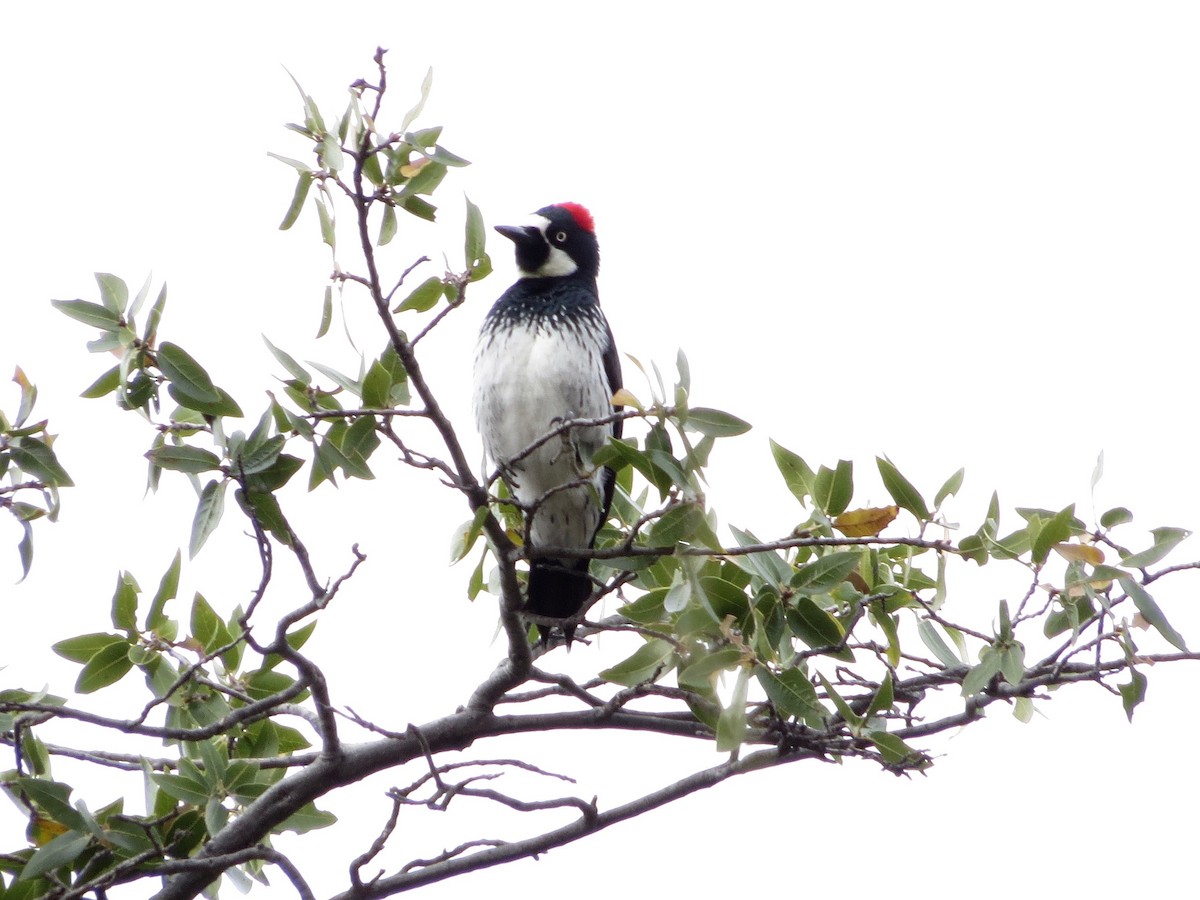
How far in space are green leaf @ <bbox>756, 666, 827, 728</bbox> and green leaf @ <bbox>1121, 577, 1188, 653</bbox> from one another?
82 cm

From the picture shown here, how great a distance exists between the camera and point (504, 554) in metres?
3.01

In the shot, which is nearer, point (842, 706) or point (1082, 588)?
point (842, 706)

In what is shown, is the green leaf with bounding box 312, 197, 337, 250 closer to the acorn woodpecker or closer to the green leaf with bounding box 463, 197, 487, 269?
the green leaf with bounding box 463, 197, 487, 269

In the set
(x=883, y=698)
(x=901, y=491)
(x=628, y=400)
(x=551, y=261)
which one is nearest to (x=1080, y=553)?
(x=901, y=491)

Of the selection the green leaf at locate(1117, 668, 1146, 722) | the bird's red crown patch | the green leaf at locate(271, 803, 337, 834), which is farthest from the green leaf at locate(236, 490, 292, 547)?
the bird's red crown patch

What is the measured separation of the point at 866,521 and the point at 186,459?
1525 mm

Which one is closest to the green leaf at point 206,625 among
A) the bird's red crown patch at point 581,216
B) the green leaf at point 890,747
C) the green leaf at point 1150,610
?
the green leaf at point 890,747

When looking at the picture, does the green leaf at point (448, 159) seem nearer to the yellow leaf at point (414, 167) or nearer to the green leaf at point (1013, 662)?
the yellow leaf at point (414, 167)

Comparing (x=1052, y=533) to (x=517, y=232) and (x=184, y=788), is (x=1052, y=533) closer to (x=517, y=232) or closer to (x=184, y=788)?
(x=184, y=788)

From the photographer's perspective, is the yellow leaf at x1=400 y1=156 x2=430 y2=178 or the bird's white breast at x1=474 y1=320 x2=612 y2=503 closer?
the yellow leaf at x1=400 y1=156 x2=430 y2=178

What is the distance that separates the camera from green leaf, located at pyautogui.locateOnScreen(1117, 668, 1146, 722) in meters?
2.89

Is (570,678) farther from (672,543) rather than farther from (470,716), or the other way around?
(672,543)

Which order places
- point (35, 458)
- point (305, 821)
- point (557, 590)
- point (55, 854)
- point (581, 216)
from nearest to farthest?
1. point (55, 854)
2. point (35, 458)
3. point (305, 821)
4. point (557, 590)
5. point (581, 216)

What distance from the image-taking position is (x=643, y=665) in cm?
270
